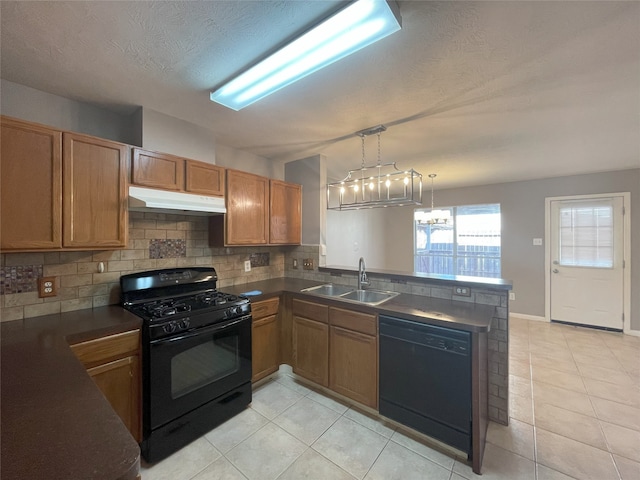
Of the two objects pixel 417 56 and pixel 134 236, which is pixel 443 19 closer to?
pixel 417 56

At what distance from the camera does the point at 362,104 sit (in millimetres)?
2059

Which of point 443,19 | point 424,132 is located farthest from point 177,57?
point 424,132

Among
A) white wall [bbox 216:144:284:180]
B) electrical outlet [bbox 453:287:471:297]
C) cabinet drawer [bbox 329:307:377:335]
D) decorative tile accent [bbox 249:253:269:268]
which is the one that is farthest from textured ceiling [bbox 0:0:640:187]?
cabinet drawer [bbox 329:307:377:335]

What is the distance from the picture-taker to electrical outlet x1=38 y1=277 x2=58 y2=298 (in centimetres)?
180

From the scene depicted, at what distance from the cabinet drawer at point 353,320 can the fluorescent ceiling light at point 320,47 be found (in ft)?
5.70

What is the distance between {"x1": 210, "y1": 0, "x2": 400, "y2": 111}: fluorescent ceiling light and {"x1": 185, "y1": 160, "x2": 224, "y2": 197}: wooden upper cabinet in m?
→ 0.70

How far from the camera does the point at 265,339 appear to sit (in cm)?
257

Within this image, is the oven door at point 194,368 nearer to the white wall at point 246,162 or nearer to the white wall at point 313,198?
the white wall at point 313,198

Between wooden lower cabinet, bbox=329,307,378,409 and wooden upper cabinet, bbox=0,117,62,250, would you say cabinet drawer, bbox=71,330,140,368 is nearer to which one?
wooden upper cabinet, bbox=0,117,62,250

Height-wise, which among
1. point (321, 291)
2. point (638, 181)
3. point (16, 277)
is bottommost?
point (321, 291)

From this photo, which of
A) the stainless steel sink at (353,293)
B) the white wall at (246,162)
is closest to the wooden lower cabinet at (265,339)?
the stainless steel sink at (353,293)

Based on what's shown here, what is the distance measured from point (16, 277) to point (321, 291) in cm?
232

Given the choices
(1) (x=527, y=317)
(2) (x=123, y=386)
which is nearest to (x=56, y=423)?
(2) (x=123, y=386)

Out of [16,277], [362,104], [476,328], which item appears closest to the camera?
[476,328]
